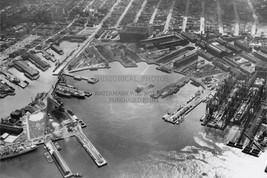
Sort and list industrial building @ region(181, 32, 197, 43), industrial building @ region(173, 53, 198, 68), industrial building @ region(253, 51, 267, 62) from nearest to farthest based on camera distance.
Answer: industrial building @ region(173, 53, 198, 68), industrial building @ region(253, 51, 267, 62), industrial building @ region(181, 32, 197, 43)

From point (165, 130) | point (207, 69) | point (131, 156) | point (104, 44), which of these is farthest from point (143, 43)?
point (131, 156)

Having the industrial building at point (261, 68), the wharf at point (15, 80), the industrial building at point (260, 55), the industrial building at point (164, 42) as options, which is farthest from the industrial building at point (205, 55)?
the wharf at point (15, 80)

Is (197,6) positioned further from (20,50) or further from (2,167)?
(2,167)

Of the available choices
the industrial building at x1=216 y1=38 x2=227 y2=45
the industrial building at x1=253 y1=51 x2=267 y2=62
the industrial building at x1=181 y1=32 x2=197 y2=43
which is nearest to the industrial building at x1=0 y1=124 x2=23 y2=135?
the industrial building at x1=181 y1=32 x2=197 y2=43

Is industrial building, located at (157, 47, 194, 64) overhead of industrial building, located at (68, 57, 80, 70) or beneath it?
overhead

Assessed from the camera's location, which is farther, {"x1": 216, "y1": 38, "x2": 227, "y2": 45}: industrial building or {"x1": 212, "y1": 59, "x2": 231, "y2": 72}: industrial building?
{"x1": 216, "y1": 38, "x2": 227, "y2": 45}: industrial building

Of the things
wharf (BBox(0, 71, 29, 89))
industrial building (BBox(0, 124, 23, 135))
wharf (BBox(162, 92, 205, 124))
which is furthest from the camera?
wharf (BBox(0, 71, 29, 89))

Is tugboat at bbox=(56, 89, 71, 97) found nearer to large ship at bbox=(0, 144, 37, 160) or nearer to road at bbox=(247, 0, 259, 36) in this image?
large ship at bbox=(0, 144, 37, 160)

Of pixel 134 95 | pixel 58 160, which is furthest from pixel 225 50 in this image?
pixel 58 160
